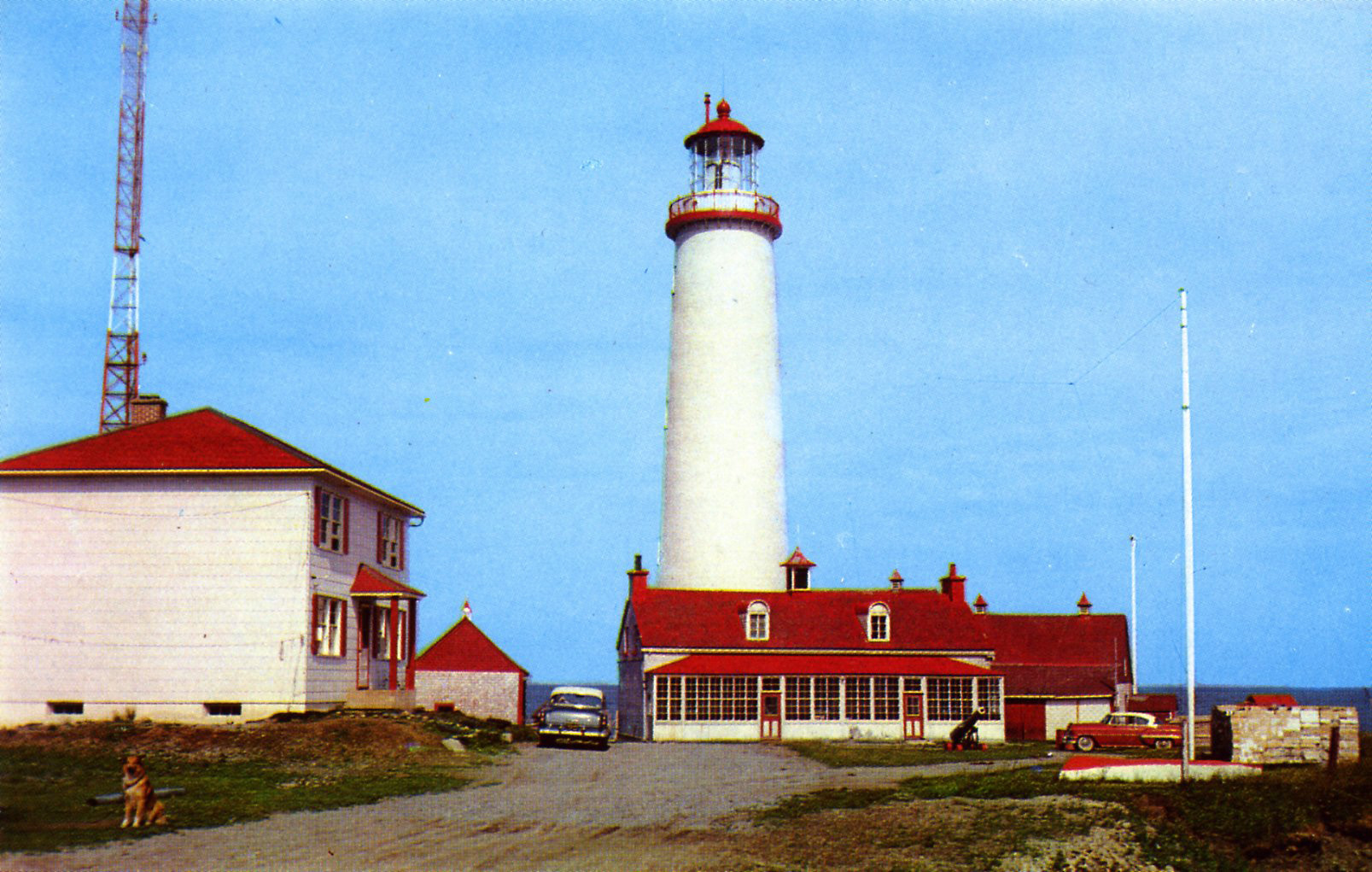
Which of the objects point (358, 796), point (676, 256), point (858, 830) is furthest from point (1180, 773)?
point (676, 256)

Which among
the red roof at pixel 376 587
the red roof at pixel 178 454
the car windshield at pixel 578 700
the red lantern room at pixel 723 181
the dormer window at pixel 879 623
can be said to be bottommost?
the car windshield at pixel 578 700

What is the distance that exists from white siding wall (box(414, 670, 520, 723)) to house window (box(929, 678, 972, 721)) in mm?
15825

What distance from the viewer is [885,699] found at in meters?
47.8

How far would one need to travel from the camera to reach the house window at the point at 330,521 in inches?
1426

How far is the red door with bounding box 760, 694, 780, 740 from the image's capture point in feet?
153

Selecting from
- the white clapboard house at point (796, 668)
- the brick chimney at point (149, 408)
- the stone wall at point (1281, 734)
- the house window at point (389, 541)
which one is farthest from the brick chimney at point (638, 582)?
the stone wall at point (1281, 734)

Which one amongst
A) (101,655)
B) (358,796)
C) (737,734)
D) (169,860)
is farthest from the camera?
(737,734)

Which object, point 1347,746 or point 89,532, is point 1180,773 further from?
point 89,532

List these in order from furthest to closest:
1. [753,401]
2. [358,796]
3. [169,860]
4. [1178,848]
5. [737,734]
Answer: [753,401], [737,734], [358,796], [1178,848], [169,860]

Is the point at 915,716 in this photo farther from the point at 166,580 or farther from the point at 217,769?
the point at 217,769

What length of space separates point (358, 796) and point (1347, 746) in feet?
59.9

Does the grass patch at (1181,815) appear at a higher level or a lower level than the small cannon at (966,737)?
higher

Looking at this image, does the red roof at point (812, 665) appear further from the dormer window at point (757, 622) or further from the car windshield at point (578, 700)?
the car windshield at point (578, 700)

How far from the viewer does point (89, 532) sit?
35.6m
